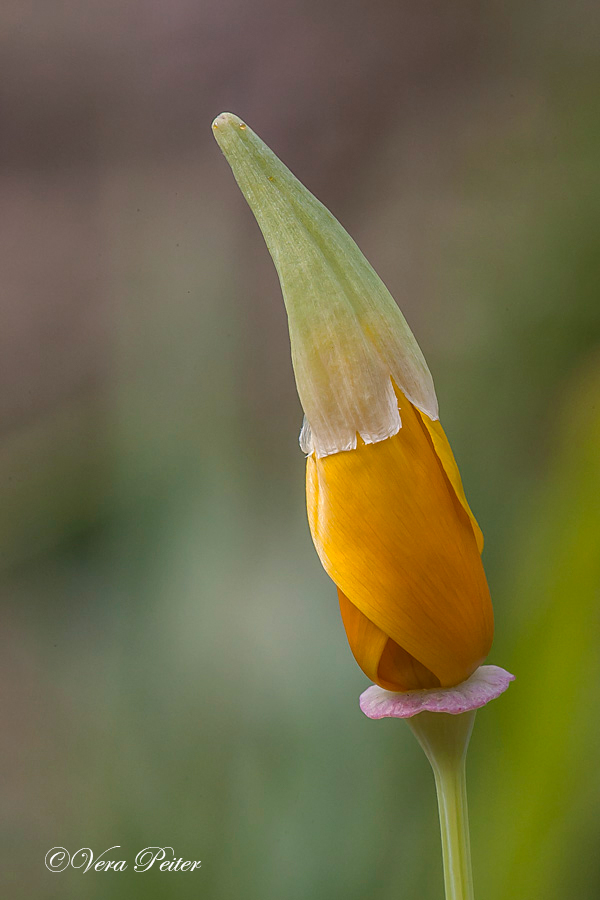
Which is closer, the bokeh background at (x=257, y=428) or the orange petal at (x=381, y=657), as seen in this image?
the orange petal at (x=381, y=657)

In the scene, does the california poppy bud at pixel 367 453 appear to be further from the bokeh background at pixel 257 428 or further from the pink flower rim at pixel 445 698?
the bokeh background at pixel 257 428

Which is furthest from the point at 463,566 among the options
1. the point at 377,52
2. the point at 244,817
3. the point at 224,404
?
the point at 377,52

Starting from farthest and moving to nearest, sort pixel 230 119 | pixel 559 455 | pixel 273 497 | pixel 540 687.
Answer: pixel 273 497 < pixel 559 455 < pixel 540 687 < pixel 230 119

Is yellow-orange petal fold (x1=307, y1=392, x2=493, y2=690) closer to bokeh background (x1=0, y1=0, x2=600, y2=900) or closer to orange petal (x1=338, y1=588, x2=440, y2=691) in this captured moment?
orange petal (x1=338, y1=588, x2=440, y2=691)

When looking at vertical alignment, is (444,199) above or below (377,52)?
below

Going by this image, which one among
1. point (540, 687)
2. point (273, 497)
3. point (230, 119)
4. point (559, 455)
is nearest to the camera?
point (230, 119)

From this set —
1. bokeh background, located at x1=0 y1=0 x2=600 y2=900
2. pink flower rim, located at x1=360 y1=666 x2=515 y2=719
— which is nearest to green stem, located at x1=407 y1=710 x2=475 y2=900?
pink flower rim, located at x1=360 y1=666 x2=515 y2=719

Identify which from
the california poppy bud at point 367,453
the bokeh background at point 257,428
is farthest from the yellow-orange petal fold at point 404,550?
the bokeh background at point 257,428

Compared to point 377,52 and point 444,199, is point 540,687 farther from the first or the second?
point 377,52

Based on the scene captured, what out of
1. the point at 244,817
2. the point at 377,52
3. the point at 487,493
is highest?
the point at 377,52
